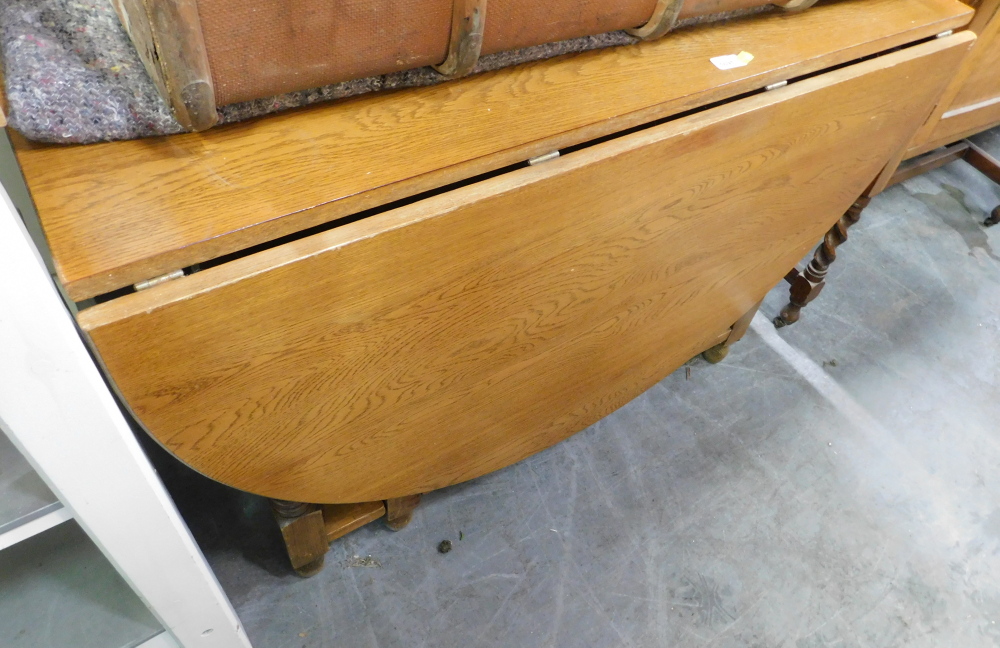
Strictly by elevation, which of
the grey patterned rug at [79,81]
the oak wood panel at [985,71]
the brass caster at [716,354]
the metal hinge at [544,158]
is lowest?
the brass caster at [716,354]

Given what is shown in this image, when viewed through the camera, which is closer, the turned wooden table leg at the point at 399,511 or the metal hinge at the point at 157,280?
the metal hinge at the point at 157,280

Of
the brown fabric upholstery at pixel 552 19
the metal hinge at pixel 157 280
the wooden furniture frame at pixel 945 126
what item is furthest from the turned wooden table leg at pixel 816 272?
the metal hinge at pixel 157 280

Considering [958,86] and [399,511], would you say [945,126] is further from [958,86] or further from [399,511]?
[399,511]

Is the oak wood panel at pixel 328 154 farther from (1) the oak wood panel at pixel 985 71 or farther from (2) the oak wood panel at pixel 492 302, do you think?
(1) the oak wood panel at pixel 985 71

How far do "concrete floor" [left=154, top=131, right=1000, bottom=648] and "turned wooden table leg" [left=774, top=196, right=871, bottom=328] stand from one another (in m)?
0.06

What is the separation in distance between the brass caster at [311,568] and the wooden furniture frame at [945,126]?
1.26m

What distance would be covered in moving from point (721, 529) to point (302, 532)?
814 millimetres

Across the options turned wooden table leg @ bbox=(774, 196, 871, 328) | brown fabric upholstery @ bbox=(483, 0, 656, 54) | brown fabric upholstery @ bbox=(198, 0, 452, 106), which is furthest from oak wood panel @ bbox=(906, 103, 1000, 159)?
brown fabric upholstery @ bbox=(198, 0, 452, 106)

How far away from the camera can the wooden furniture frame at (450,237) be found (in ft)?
1.76

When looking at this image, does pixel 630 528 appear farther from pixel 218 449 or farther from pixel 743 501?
pixel 218 449

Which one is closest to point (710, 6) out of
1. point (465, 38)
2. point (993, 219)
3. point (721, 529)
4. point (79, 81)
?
point (465, 38)

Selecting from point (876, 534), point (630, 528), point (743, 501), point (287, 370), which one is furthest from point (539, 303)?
point (876, 534)

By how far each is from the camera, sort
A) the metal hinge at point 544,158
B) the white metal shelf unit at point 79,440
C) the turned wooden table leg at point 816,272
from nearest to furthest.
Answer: the white metal shelf unit at point 79,440 < the metal hinge at point 544,158 < the turned wooden table leg at point 816,272

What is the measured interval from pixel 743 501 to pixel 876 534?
0.91ft
